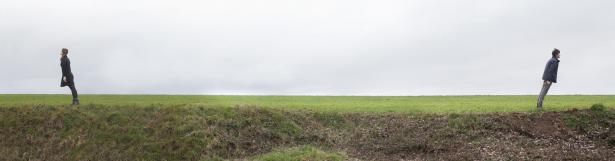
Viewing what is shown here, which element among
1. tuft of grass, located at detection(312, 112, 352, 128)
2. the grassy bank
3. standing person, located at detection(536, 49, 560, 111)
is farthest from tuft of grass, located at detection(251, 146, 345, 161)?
standing person, located at detection(536, 49, 560, 111)

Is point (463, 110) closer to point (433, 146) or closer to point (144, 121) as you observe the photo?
point (433, 146)

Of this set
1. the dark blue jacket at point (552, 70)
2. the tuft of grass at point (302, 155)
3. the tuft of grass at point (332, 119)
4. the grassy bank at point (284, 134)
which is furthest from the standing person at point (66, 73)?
the dark blue jacket at point (552, 70)

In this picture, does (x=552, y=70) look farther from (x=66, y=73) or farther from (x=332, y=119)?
(x=66, y=73)

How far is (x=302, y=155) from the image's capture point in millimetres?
22766

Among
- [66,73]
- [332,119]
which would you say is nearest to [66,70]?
[66,73]

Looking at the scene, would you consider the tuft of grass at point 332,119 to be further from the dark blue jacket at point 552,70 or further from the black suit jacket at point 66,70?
the black suit jacket at point 66,70

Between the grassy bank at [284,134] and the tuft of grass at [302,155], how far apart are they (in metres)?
0.04

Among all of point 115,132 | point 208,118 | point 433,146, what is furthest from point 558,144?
point 115,132

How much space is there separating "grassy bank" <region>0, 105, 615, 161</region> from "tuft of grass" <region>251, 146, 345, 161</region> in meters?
0.04

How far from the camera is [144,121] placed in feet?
88.1

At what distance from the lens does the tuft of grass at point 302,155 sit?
2236 centimetres

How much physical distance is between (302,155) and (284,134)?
3707mm

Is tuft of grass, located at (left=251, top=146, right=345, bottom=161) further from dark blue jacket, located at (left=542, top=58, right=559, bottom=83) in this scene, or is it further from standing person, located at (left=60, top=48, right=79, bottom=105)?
standing person, located at (left=60, top=48, right=79, bottom=105)

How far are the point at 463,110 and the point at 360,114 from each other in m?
4.66
